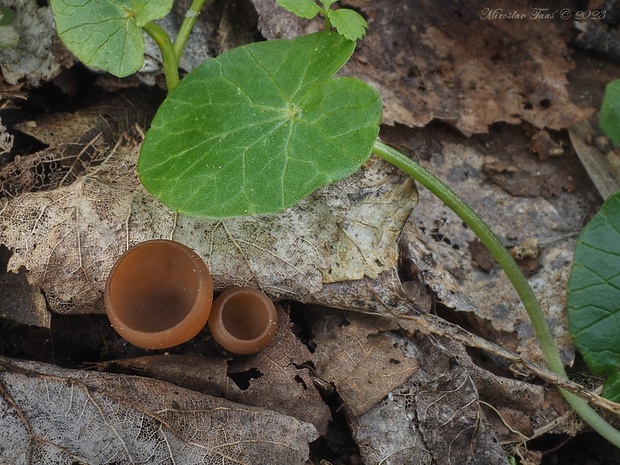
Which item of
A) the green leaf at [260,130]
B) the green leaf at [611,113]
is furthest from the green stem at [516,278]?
the green leaf at [611,113]

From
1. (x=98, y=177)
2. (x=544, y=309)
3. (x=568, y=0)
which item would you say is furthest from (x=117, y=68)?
(x=568, y=0)

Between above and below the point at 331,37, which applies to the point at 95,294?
below

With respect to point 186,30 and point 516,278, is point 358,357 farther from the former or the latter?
point 186,30

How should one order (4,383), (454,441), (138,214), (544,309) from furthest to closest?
(544,309) → (138,214) → (454,441) → (4,383)

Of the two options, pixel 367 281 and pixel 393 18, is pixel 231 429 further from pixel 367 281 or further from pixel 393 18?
pixel 393 18

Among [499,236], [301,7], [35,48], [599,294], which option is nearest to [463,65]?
[499,236]

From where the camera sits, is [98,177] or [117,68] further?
[98,177]
